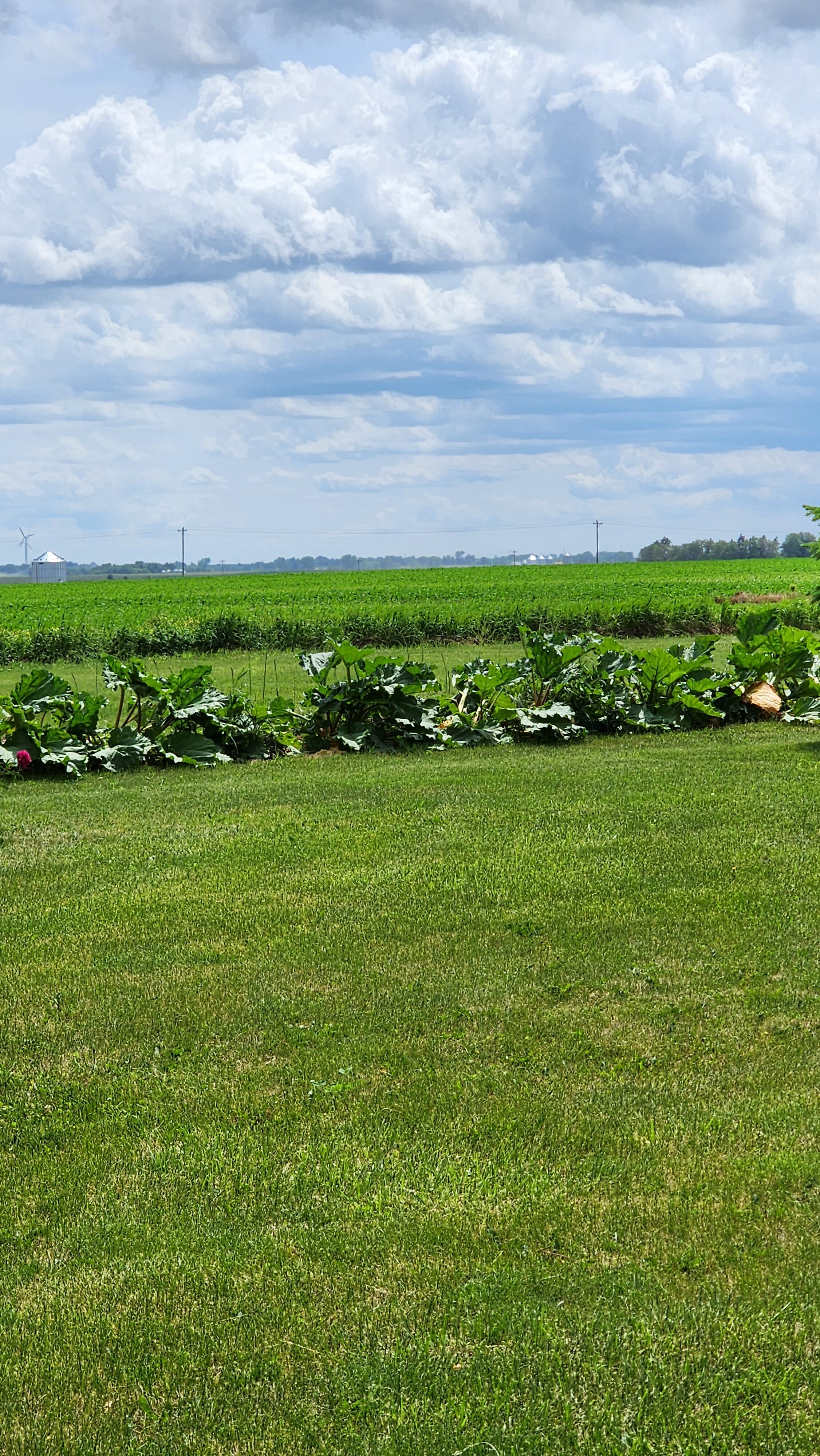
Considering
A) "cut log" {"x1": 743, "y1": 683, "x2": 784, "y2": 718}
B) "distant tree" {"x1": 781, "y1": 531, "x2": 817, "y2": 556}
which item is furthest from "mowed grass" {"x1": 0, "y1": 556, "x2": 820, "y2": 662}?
"distant tree" {"x1": 781, "y1": 531, "x2": 817, "y2": 556}

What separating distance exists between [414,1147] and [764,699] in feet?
31.7

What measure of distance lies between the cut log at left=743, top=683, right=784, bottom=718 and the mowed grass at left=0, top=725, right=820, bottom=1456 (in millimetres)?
5241

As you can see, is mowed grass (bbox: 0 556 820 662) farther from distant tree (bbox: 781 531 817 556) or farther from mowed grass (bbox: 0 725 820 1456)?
distant tree (bbox: 781 531 817 556)

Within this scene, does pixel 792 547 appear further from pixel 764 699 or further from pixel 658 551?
pixel 764 699

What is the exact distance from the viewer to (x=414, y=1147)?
4.12 meters

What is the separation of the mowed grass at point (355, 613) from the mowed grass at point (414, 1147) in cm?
951

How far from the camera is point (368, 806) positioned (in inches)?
350

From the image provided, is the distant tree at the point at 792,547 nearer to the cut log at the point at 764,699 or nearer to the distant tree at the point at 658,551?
the distant tree at the point at 658,551

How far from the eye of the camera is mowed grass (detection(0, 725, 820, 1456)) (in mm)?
3037

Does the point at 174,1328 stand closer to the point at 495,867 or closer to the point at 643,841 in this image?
the point at 495,867

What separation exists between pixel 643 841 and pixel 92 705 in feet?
18.1

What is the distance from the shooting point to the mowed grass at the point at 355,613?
2664 cm

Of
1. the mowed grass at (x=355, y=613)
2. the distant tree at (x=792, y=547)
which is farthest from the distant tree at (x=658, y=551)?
the mowed grass at (x=355, y=613)

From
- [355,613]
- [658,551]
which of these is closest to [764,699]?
[355,613]
